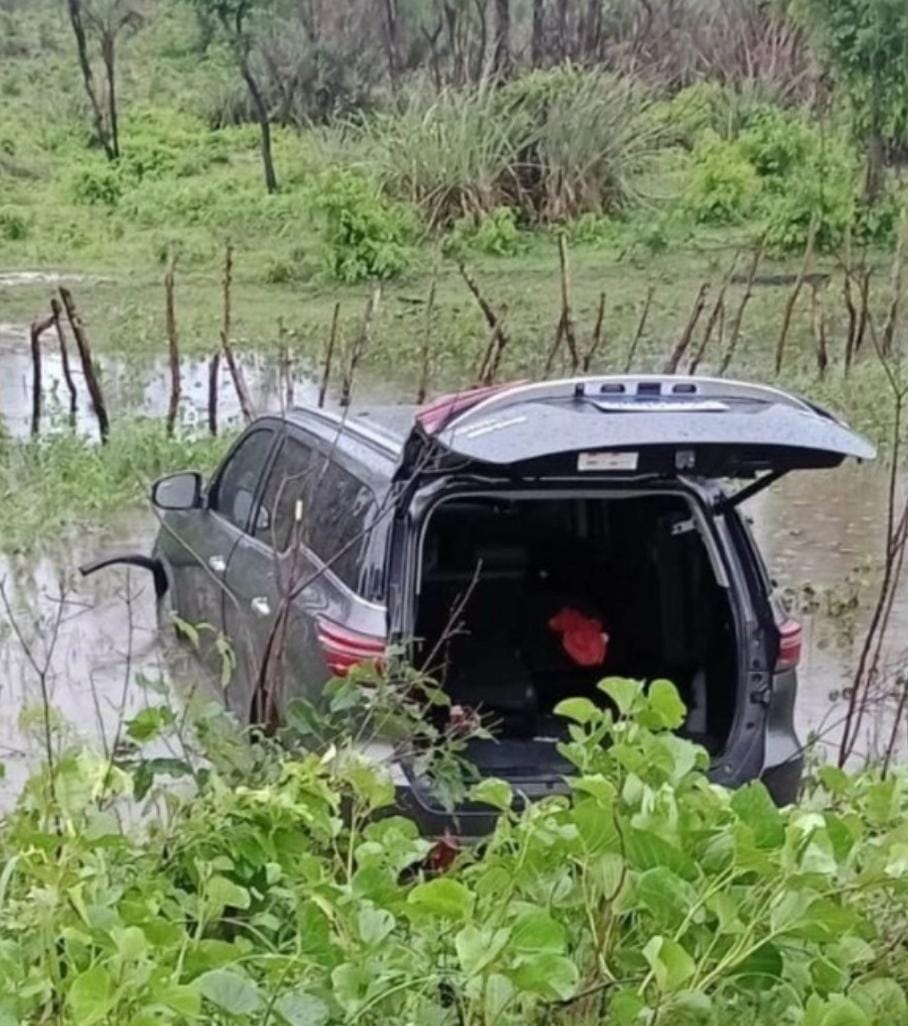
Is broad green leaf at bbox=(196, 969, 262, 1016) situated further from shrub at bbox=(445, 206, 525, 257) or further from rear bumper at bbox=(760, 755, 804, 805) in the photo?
shrub at bbox=(445, 206, 525, 257)

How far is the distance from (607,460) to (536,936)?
9.10ft

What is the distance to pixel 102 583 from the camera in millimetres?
8914

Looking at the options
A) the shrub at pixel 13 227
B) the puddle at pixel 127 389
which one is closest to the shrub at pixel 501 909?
the puddle at pixel 127 389

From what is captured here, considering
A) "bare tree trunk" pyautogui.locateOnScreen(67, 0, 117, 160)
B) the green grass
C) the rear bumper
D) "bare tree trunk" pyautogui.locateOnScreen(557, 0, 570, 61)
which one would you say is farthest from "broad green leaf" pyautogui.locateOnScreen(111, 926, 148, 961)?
"bare tree trunk" pyautogui.locateOnScreen(557, 0, 570, 61)

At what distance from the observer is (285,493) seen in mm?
5832

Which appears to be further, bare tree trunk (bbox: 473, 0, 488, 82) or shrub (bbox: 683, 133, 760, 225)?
bare tree trunk (bbox: 473, 0, 488, 82)

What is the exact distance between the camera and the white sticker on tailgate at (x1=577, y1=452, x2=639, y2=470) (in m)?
4.33

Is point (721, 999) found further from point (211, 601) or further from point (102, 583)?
point (102, 583)

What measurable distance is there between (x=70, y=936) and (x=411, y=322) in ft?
51.9

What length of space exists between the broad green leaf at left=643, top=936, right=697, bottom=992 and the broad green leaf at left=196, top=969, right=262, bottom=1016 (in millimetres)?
378

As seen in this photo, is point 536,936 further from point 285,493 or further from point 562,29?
point 562,29

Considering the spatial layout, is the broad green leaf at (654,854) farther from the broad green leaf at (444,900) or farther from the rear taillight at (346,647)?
the rear taillight at (346,647)

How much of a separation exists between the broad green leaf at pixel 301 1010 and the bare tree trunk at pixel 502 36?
27883 millimetres

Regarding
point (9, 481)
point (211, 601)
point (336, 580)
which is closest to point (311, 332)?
point (9, 481)
